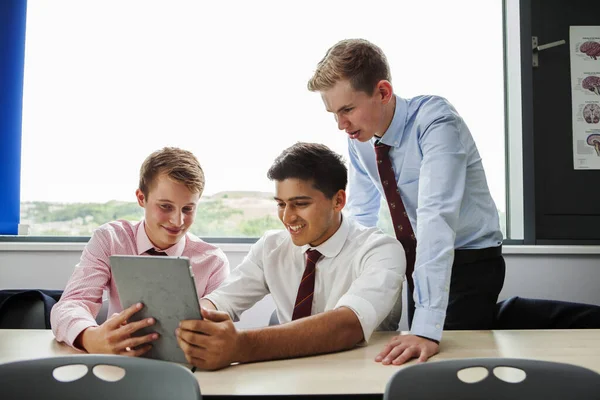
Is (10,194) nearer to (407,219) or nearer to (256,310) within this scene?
(256,310)

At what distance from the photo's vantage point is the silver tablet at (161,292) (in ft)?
3.90

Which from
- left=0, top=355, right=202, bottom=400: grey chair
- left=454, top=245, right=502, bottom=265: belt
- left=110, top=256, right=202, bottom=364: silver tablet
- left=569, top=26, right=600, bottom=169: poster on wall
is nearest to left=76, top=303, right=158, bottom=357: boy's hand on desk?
left=110, top=256, right=202, bottom=364: silver tablet

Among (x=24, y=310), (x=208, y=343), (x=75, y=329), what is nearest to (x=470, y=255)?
(x=208, y=343)

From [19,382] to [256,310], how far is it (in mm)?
1810

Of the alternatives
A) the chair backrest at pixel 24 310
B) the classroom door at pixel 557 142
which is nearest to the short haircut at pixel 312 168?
the chair backrest at pixel 24 310

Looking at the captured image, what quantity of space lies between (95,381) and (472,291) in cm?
123

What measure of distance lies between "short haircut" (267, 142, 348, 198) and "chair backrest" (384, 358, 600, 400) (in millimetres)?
874

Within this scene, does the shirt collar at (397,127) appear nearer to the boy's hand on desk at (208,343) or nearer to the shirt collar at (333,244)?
the shirt collar at (333,244)

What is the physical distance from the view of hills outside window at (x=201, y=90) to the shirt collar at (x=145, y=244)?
975 mm

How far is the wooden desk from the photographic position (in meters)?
1.10

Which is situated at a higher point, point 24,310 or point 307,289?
point 307,289

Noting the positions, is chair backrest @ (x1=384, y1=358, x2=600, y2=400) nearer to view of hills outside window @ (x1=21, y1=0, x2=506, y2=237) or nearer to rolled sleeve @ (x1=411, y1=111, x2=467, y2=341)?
rolled sleeve @ (x1=411, y1=111, x2=467, y2=341)

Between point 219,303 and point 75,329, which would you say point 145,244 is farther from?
point 75,329

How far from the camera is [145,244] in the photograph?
1.98 meters
